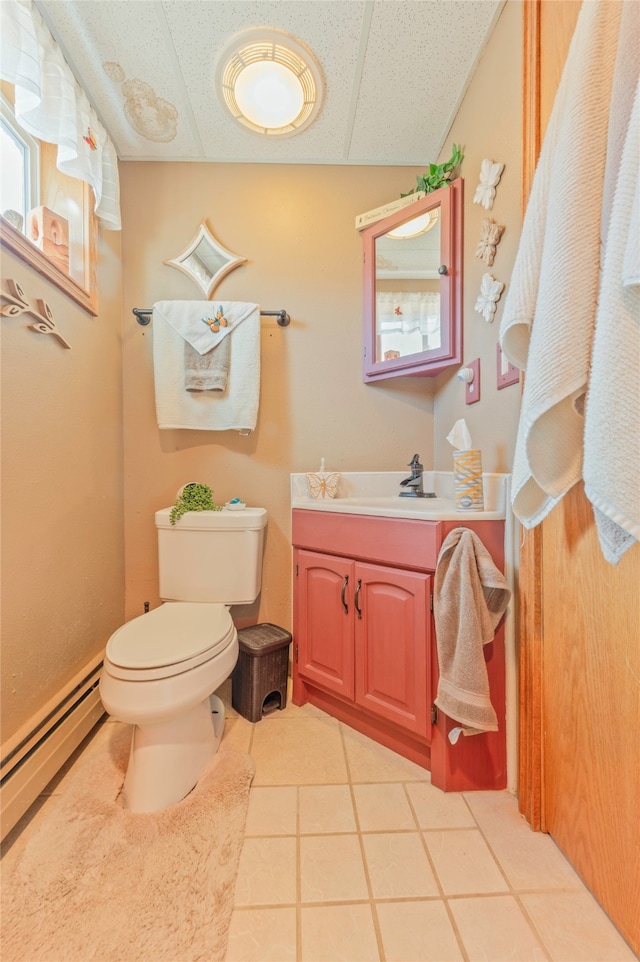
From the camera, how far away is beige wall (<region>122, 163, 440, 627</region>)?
5.63 ft

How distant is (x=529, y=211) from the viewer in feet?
2.67

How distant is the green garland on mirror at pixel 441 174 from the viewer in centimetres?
143

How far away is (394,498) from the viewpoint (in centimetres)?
170

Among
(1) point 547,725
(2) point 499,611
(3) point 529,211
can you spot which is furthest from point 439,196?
(1) point 547,725

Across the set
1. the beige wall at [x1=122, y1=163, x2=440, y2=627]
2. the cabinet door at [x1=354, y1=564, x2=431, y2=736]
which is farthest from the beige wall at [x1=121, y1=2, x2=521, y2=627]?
the cabinet door at [x1=354, y1=564, x2=431, y2=736]

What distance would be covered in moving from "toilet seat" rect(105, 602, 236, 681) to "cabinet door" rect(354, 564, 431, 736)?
0.47m

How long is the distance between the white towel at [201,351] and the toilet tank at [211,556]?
0.45 metres

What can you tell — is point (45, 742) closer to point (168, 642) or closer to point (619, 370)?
point (168, 642)

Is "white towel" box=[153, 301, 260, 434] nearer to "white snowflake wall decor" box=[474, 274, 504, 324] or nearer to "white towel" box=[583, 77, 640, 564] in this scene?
"white snowflake wall decor" box=[474, 274, 504, 324]

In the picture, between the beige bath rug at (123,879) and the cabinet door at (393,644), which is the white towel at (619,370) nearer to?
the cabinet door at (393,644)

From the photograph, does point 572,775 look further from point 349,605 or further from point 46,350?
point 46,350

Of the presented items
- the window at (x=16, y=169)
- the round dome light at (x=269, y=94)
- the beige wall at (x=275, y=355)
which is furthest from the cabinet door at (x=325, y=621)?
the round dome light at (x=269, y=94)

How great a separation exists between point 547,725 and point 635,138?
4.11ft

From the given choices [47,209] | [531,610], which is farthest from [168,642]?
[47,209]
